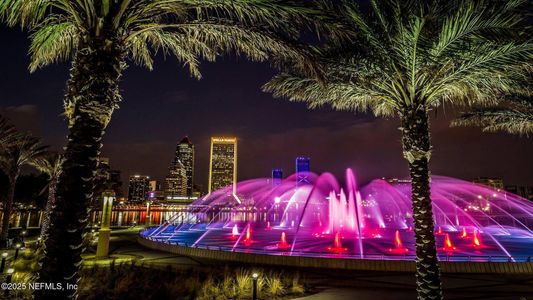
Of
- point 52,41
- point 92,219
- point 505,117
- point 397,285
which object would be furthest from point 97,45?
point 92,219

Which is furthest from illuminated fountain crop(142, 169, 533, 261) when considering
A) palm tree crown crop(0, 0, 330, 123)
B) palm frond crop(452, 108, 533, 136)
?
palm tree crown crop(0, 0, 330, 123)

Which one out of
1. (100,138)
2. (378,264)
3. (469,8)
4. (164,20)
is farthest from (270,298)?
(469,8)

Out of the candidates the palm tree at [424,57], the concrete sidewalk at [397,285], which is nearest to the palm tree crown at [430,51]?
Answer: the palm tree at [424,57]

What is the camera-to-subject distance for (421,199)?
880 cm

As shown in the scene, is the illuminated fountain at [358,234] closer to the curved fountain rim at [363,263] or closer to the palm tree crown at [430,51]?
the curved fountain rim at [363,263]

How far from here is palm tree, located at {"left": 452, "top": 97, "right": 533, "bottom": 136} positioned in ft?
45.0

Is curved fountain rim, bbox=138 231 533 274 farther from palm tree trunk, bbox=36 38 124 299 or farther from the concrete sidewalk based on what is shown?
palm tree trunk, bbox=36 38 124 299

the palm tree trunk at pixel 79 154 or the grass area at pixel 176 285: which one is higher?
the palm tree trunk at pixel 79 154

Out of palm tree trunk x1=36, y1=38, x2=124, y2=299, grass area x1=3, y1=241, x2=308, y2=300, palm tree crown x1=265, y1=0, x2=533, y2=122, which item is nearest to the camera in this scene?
palm tree trunk x1=36, y1=38, x2=124, y2=299

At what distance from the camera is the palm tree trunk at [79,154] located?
5.32 meters

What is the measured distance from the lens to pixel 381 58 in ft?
31.1

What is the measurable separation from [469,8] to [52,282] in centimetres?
1010

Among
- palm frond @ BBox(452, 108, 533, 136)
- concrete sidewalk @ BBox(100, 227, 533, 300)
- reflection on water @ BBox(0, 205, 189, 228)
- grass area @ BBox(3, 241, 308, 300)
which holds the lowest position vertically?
concrete sidewalk @ BBox(100, 227, 533, 300)

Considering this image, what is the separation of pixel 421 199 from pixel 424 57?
398cm
